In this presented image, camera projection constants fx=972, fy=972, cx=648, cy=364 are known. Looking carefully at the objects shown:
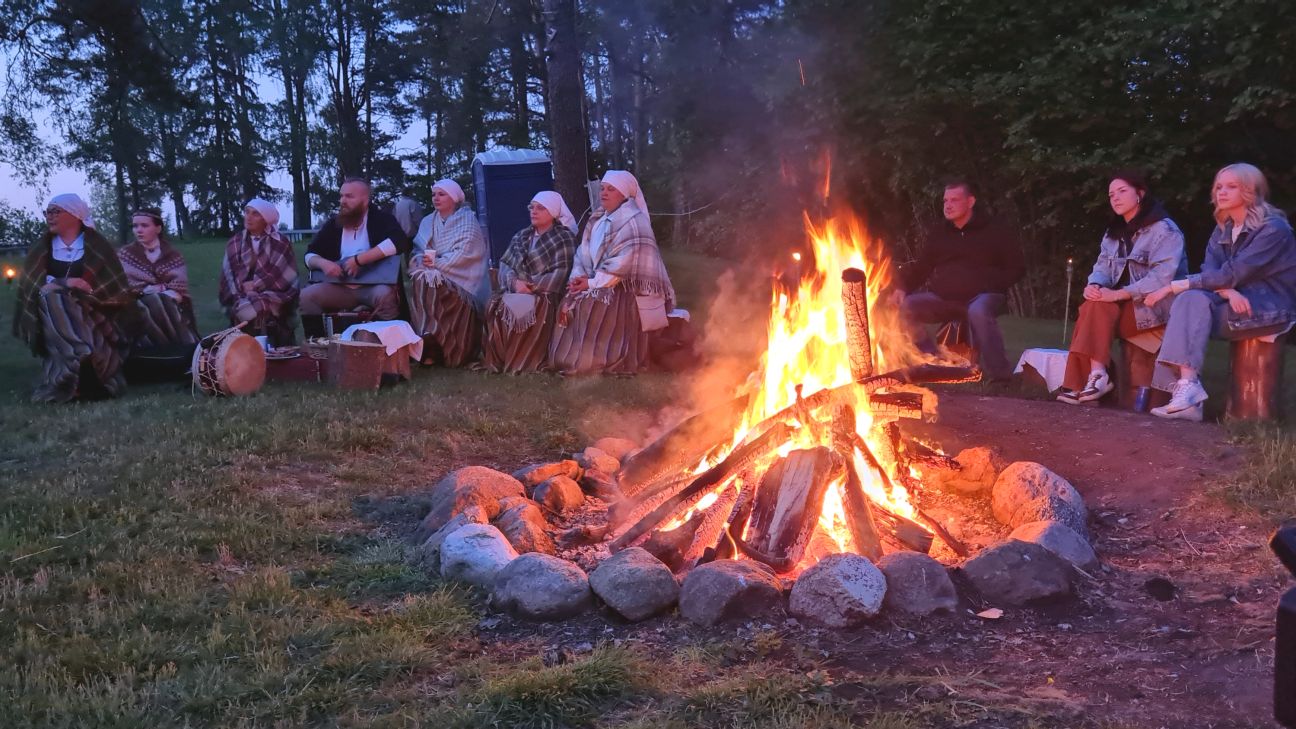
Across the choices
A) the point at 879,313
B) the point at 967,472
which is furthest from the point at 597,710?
the point at 879,313

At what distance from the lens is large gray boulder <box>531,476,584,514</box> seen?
452 centimetres

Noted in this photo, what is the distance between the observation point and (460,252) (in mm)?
8828

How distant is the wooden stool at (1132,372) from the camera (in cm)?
591

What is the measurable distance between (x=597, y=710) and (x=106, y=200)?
50.2 meters

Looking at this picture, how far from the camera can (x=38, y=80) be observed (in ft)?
61.1

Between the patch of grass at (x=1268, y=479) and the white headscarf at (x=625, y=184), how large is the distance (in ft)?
16.4

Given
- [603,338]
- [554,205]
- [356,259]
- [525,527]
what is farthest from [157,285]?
[525,527]

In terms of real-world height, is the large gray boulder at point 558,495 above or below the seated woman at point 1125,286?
below

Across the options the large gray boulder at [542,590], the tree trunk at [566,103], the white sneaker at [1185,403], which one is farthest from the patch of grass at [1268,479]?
the tree trunk at [566,103]

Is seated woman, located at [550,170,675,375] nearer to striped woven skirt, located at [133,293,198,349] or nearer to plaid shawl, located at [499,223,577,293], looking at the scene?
plaid shawl, located at [499,223,577,293]

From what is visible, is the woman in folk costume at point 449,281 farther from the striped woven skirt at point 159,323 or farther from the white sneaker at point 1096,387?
the white sneaker at point 1096,387

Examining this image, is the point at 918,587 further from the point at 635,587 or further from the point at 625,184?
the point at 625,184

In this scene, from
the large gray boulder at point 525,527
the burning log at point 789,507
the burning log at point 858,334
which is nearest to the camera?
the burning log at point 789,507

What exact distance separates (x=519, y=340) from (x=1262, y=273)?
5.35 metres
